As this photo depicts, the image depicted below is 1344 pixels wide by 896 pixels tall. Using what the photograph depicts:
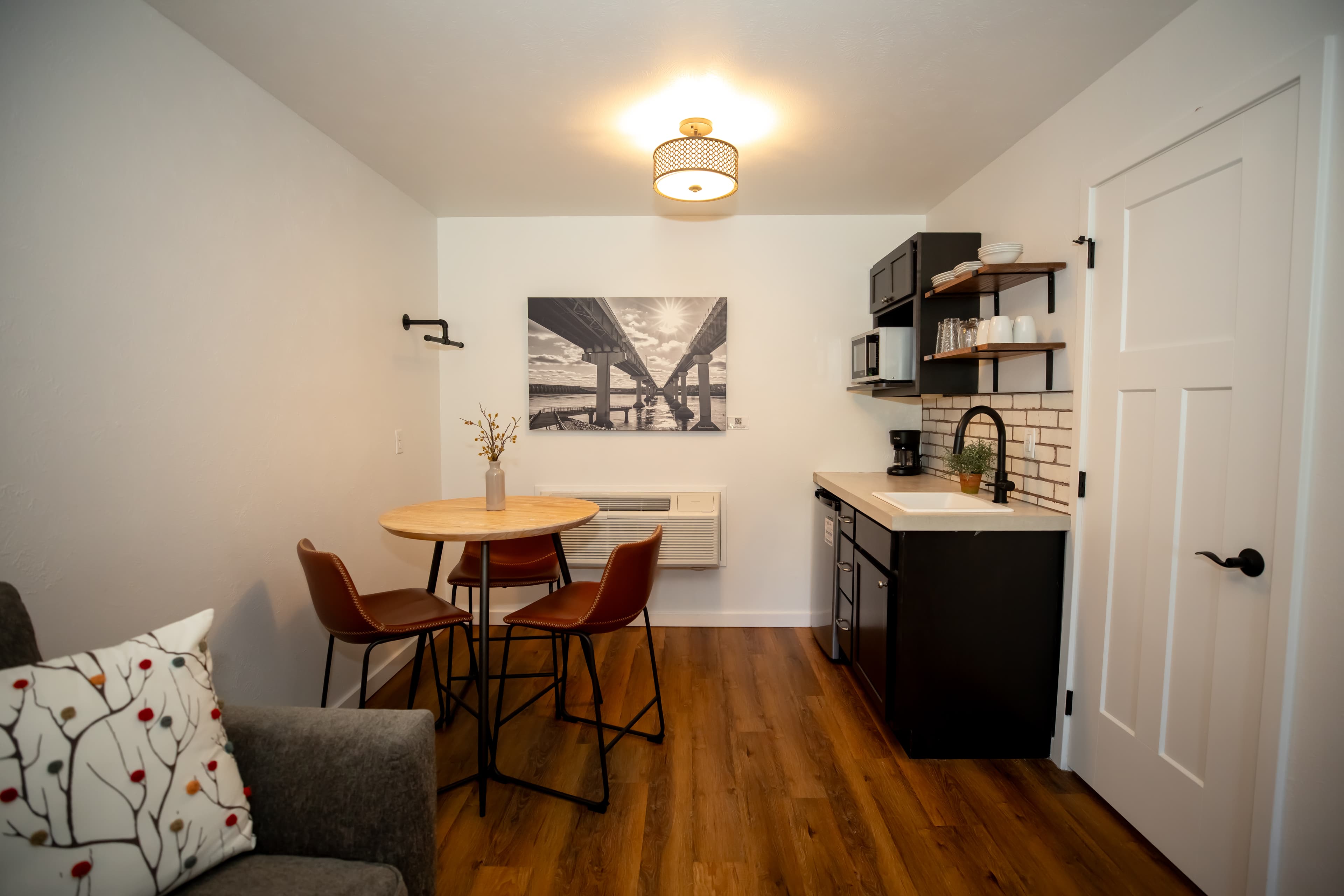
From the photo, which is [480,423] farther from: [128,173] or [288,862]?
[288,862]

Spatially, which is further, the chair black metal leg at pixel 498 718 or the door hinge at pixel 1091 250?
the chair black metal leg at pixel 498 718

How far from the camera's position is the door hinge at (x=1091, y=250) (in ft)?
6.66

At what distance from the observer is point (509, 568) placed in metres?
2.71

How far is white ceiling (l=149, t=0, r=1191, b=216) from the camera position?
1692mm

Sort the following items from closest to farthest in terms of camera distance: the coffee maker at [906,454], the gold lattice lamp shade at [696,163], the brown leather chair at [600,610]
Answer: the brown leather chair at [600,610] < the gold lattice lamp shade at [696,163] < the coffee maker at [906,454]

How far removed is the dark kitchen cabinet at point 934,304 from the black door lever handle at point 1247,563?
4.64 feet

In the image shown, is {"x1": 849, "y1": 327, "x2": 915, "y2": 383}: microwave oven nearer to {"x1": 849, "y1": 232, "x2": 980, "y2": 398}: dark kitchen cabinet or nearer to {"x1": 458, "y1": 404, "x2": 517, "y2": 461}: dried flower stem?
{"x1": 849, "y1": 232, "x2": 980, "y2": 398}: dark kitchen cabinet

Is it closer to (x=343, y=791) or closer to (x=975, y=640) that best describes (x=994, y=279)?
(x=975, y=640)

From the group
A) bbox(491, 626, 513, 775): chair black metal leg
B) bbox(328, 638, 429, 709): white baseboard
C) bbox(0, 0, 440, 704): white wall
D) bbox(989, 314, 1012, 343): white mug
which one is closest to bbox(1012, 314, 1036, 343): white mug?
bbox(989, 314, 1012, 343): white mug

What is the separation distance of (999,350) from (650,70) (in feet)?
5.59

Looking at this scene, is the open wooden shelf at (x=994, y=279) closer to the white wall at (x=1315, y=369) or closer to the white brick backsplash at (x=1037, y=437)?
the white wall at (x=1315, y=369)


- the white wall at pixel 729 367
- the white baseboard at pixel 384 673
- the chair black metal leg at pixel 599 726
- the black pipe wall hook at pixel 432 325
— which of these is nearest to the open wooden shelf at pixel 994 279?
the white wall at pixel 729 367

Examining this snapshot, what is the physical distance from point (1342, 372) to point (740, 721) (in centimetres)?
218

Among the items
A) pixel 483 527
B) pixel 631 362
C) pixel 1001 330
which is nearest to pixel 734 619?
pixel 631 362
